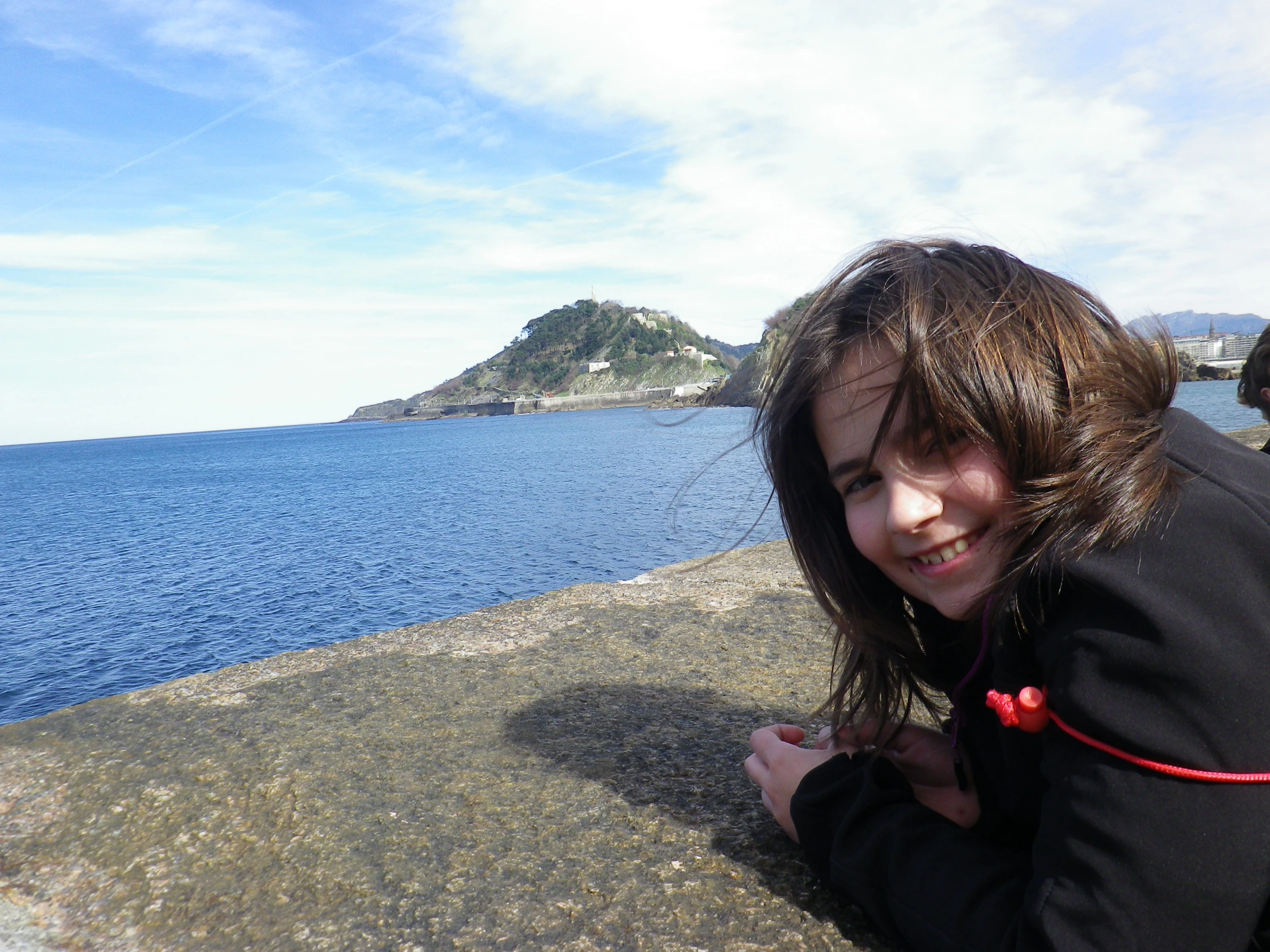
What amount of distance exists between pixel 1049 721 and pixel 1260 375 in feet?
12.8

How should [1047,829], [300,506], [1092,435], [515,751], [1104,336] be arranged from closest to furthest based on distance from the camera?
[1047,829], [1092,435], [1104,336], [515,751], [300,506]

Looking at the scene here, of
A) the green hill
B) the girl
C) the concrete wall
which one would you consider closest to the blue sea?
the girl

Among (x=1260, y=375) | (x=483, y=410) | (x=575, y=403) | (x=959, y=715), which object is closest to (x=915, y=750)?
(x=959, y=715)

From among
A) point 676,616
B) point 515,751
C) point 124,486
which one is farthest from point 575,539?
point 124,486

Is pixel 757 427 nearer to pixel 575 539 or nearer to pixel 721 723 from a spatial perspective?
pixel 721 723

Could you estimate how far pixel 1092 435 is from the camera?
4.33 ft

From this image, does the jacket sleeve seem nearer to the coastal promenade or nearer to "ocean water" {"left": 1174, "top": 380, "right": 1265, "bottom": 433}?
the coastal promenade

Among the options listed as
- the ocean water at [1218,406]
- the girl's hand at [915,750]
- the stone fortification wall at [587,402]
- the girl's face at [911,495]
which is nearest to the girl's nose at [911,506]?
the girl's face at [911,495]

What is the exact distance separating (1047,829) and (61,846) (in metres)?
2.15

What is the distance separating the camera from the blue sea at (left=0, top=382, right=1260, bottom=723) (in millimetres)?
13578

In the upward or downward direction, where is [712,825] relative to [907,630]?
downward

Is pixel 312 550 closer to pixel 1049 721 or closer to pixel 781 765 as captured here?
pixel 781 765

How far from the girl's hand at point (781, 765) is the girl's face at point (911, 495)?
43cm

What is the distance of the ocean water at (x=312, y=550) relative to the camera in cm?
1359
